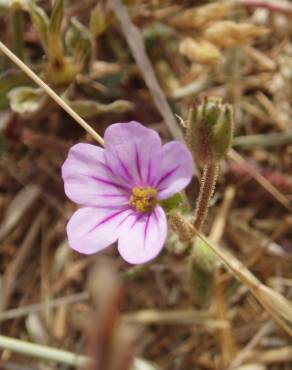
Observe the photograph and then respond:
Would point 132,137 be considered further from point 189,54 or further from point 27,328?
point 27,328

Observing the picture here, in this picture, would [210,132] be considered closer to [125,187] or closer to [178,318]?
[125,187]

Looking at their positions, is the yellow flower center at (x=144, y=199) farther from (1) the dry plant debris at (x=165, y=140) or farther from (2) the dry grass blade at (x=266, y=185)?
(2) the dry grass blade at (x=266, y=185)

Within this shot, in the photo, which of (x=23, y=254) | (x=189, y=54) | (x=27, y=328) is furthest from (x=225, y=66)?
(x=27, y=328)

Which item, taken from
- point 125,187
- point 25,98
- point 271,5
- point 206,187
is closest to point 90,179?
point 125,187

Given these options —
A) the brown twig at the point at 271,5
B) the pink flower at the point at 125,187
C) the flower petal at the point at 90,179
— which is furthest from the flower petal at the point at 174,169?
the brown twig at the point at 271,5

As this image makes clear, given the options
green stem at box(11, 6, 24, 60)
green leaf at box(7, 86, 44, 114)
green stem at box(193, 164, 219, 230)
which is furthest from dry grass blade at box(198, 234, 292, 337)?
green stem at box(11, 6, 24, 60)

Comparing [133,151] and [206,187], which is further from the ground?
[133,151]

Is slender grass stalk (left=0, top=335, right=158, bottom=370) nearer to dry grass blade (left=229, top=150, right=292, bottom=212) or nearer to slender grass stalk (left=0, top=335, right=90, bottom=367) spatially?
slender grass stalk (left=0, top=335, right=90, bottom=367)
